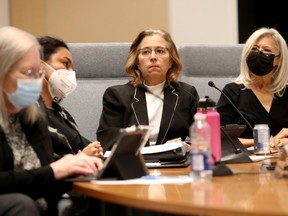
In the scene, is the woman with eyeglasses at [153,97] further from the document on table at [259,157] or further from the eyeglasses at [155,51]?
the document on table at [259,157]

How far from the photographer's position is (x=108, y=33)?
4.52 meters

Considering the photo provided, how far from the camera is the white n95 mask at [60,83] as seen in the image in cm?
278

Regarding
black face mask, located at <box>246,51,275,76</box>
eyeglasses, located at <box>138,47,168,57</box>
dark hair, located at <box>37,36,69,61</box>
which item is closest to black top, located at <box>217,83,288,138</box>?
black face mask, located at <box>246,51,275,76</box>

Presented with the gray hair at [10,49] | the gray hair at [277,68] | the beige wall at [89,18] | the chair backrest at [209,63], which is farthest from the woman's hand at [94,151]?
the beige wall at [89,18]

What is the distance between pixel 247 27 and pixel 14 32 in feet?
10.1

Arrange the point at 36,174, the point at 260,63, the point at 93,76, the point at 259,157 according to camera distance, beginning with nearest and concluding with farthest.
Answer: the point at 36,174 → the point at 259,157 → the point at 260,63 → the point at 93,76

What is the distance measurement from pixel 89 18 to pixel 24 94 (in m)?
2.71

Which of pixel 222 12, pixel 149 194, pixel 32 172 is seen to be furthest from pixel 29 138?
pixel 222 12

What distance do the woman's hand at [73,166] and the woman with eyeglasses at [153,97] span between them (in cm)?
113

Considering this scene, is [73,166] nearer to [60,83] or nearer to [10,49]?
[10,49]

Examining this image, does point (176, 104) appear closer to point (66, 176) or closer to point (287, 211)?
point (66, 176)

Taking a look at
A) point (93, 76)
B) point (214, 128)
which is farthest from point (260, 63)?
point (214, 128)

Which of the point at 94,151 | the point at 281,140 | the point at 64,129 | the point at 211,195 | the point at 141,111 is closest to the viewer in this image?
the point at 211,195

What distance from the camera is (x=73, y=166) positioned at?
188cm
